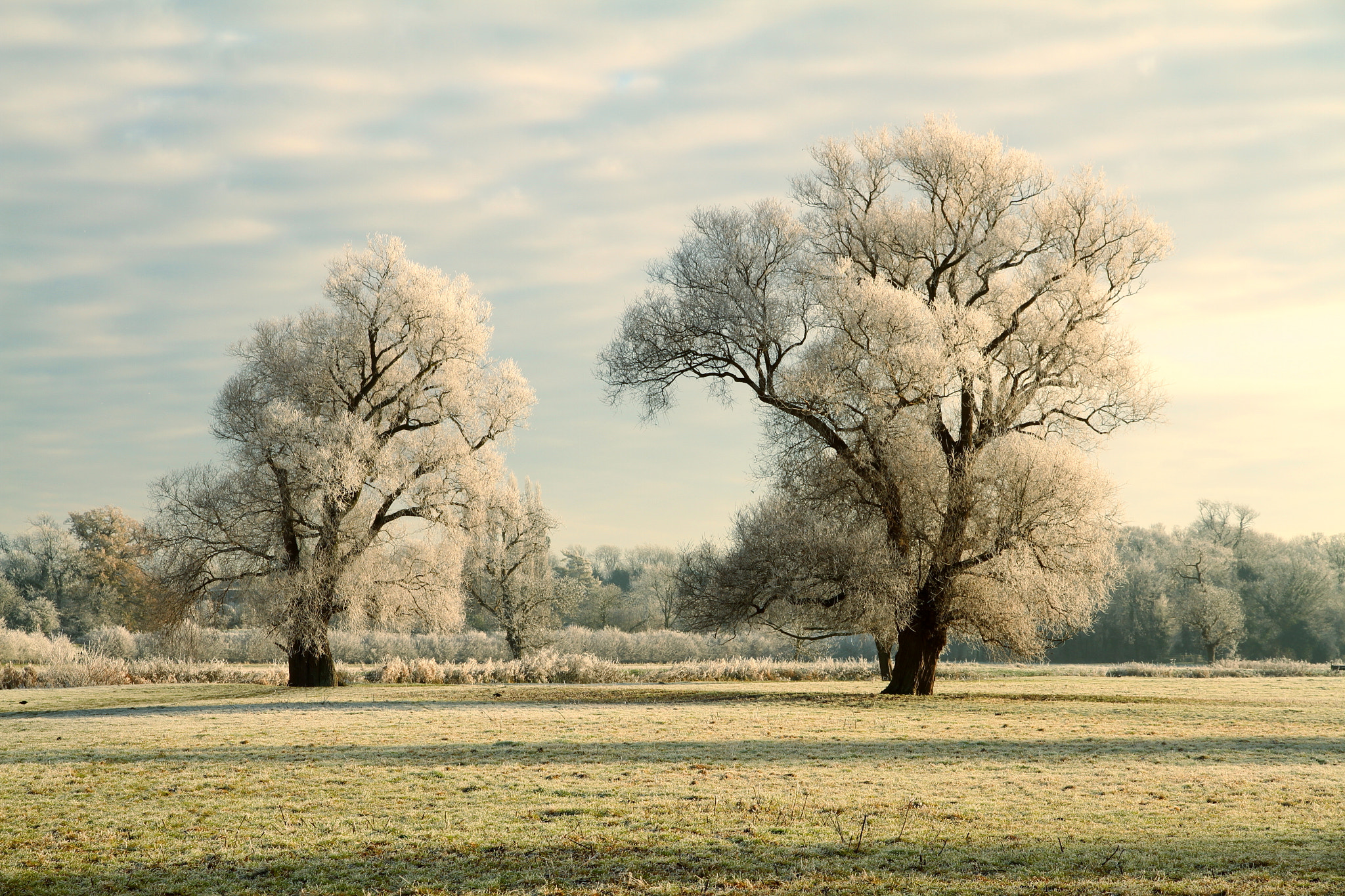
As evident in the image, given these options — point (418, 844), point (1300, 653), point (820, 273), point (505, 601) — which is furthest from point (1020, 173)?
point (1300, 653)

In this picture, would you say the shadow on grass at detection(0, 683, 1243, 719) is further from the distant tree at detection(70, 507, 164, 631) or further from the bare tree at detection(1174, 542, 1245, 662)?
the bare tree at detection(1174, 542, 1245, 662)

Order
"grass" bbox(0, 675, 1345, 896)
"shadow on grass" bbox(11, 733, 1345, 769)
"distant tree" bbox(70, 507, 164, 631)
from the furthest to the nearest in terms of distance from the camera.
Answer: "distant tree" bbox(70, 507, 164, 631) < "shadow on grass" bbox(11, 733, 1345, 769) < "grass" bbox(0, 675, 1345, 896)

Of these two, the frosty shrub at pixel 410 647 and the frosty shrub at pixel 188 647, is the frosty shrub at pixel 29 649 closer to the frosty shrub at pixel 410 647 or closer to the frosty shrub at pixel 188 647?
the frosty shrub at pixel 188 647

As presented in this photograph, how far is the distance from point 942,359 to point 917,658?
7.83 meters

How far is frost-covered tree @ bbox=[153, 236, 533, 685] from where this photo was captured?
26.6 m

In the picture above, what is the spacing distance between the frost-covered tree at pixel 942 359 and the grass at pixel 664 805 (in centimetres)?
584

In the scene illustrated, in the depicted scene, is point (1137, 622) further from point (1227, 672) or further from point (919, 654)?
point (919, 654)

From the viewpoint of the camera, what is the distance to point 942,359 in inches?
872

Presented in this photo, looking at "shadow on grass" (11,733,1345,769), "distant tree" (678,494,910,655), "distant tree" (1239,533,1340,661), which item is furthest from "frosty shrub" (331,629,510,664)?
"distant tree" (1239,533,1340,661)

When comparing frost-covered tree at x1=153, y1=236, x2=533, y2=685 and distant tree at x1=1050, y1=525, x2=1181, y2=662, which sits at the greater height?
frost-covered tree at x1=153, y1=236, x2=533, y2=685

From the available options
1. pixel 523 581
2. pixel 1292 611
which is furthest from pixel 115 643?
pixel 1292 611

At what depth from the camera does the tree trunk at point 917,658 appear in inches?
984

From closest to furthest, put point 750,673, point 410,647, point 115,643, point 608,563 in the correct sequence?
point 750,673
point 115,643
point 410,647
point 608,563

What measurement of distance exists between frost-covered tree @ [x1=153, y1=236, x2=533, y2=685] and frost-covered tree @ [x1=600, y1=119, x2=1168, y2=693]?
5772mm
